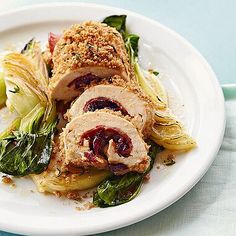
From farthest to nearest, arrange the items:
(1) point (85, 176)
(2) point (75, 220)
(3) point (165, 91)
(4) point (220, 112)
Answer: (3) point (165, 91) < (4) point (220, 112) < (1) point (85, 176) < (2) point (75, 220)

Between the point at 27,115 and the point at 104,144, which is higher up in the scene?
the point at 104,144

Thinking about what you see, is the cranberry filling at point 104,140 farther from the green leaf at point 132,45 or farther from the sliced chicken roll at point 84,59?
the green leaf at point 132,45

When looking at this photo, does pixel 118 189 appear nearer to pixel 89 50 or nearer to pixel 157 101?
pixel 157 101

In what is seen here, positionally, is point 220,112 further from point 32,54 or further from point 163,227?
point 32,54

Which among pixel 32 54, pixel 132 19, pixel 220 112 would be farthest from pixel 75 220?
pixel 132 19

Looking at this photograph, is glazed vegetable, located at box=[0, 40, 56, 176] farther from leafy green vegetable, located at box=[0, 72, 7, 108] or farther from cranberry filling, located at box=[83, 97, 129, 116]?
cranberry filling, located at box=[83, 97, 129, 116]

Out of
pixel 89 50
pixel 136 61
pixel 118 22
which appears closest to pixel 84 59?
pixel 89 50
